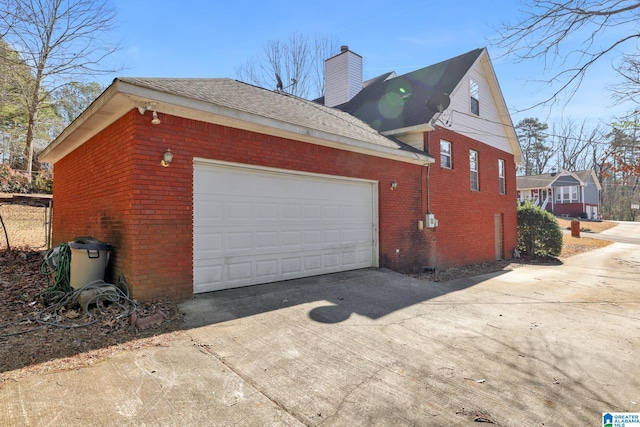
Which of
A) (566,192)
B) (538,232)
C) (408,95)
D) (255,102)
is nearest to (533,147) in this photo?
(566,192)

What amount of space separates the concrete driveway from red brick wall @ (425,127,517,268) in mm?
5293

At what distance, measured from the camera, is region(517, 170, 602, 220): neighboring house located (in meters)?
38.7

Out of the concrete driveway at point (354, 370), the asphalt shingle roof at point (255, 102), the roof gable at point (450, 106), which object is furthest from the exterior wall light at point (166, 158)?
the roof gable at point (450, 106)

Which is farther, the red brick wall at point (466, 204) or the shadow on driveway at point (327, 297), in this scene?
the red brick wall at point (466, 204)

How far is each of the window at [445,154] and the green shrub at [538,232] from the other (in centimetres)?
717

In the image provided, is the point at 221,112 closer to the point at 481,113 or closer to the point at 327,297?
the point at 327,297

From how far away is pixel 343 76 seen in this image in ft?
50.7

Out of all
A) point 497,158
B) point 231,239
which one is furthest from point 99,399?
point 497,158

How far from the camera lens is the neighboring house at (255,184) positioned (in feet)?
16.4

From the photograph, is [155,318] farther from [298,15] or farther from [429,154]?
[298,15]

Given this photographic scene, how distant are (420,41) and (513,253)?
1116 centimetres

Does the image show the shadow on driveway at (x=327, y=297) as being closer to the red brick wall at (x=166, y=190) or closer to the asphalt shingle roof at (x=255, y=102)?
the red brick wall at (x=166, y=190)

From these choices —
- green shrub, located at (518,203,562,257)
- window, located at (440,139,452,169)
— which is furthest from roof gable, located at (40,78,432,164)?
green shrub, located at (518,203,562,257)

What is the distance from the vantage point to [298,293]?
5.87 metres
